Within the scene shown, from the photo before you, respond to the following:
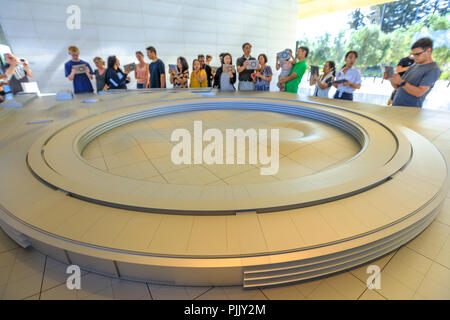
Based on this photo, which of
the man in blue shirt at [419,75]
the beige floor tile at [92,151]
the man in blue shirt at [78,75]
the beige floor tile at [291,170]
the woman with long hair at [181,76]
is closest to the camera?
the beige floor tile at [291,170]

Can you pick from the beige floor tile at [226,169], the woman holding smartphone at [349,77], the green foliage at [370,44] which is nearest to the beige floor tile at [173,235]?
the beige floor tile at [226,169]

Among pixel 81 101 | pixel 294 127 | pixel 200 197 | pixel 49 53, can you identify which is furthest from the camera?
pixel 49 53

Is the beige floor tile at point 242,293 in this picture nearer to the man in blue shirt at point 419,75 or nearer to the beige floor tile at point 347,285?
the beige floor tile at point 347,285

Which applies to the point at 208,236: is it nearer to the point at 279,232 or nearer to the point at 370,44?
the point at 279,232

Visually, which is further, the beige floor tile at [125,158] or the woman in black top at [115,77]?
the woman in black top at [115,77]

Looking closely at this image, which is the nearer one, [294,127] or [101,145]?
[101,145]

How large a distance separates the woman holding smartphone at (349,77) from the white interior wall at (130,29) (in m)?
8.72

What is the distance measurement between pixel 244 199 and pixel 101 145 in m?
3.26

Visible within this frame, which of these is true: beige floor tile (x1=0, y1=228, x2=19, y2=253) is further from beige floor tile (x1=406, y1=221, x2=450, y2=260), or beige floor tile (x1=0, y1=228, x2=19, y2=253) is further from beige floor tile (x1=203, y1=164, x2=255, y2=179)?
beige floor tile (x1=406, y1=221, x2=450, y2=260)

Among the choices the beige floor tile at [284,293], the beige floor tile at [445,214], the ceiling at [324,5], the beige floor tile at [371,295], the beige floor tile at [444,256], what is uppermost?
the ceiling at [324,5]

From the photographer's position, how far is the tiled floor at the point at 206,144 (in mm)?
2898

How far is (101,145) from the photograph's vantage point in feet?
12.8

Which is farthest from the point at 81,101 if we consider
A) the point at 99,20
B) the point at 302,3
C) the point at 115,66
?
the point at 302,3
